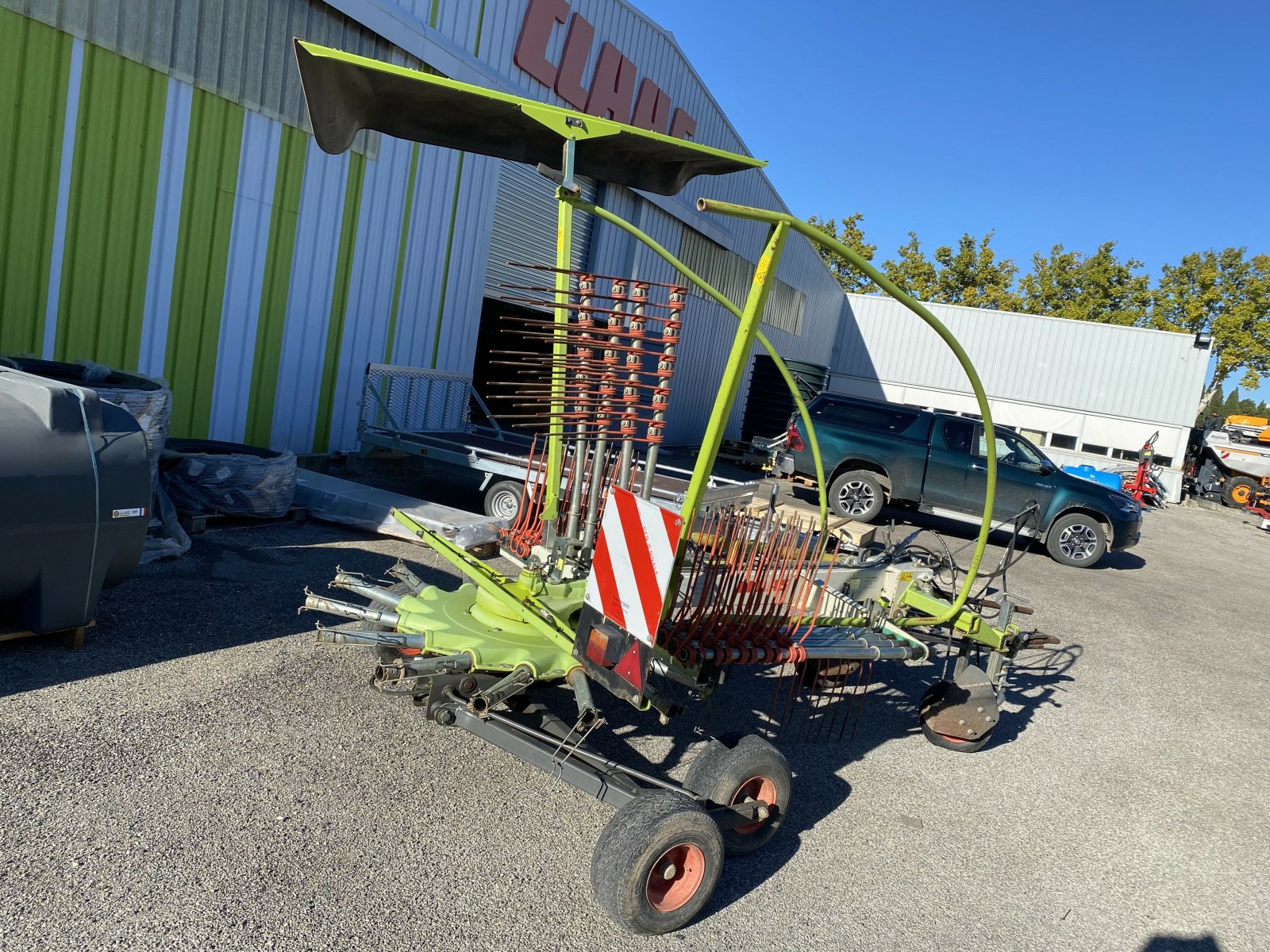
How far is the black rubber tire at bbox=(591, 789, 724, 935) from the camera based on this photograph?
288 cm

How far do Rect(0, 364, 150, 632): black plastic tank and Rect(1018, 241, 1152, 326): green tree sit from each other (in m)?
40.4

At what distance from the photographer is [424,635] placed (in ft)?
11.6

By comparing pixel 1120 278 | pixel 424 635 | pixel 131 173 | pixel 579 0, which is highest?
pixel 1120 278

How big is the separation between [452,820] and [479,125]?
322cm

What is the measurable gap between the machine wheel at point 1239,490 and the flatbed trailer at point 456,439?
2049 centimetres

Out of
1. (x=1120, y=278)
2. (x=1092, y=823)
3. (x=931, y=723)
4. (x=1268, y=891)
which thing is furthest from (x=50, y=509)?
(x=1120, y=278)

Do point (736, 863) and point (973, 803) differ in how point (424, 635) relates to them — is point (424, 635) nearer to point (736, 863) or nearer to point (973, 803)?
point (736, 863)

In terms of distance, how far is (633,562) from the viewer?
10.9 feet

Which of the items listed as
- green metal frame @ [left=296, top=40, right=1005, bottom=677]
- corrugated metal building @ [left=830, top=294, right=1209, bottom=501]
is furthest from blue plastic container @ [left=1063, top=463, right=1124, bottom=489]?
green metal frame @ [left=296, top=40, right=1005, bottom=677]

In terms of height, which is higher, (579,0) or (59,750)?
(579,0)

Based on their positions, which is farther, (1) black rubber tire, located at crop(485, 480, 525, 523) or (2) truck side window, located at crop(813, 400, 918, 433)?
(2) truck side window, located at crop(813, 400, 918, 433)

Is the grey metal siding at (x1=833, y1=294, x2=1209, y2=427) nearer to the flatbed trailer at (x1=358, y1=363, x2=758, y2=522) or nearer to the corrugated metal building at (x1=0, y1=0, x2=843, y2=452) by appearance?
the corrugated metal building at (x1=0, y1=0, x2=843, y2=452)

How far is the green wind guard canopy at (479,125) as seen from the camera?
389 centimetres

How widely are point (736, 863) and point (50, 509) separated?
335 centimetres
